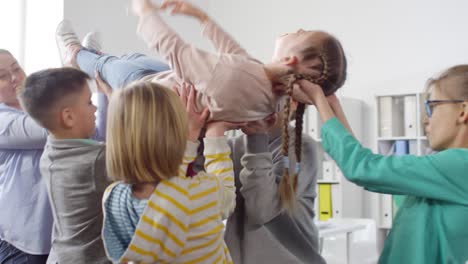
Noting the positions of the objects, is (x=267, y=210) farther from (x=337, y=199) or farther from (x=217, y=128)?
(x=337, y=199)

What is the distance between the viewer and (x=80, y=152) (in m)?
1.41

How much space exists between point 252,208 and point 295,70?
14.4 inches

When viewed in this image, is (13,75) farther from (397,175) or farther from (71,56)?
(397,175)

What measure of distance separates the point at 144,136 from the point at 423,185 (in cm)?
66

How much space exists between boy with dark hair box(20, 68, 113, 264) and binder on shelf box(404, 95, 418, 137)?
3586 mm

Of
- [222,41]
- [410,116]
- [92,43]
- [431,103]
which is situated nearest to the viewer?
[431,103]

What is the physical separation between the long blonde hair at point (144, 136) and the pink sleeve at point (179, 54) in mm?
172

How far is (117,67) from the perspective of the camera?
1617mm

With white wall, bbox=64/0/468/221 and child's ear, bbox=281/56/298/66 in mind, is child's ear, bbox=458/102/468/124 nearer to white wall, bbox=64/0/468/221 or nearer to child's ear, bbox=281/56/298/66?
child's ear, bbox=281/56/298/66

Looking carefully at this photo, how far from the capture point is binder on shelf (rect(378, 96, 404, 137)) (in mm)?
4738

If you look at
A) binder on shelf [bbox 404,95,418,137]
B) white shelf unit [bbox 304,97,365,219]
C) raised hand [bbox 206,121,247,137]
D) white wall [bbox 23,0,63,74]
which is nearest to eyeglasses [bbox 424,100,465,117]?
raised hand [bbox 206,121,247,137]

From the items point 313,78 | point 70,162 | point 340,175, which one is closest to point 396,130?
point 340,175

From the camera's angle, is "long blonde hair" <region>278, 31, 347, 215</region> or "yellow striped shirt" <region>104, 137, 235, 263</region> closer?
"yellow striped shirt" <region>104, 137, 235, 263</region>

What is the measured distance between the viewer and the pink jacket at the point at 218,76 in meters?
1.30
